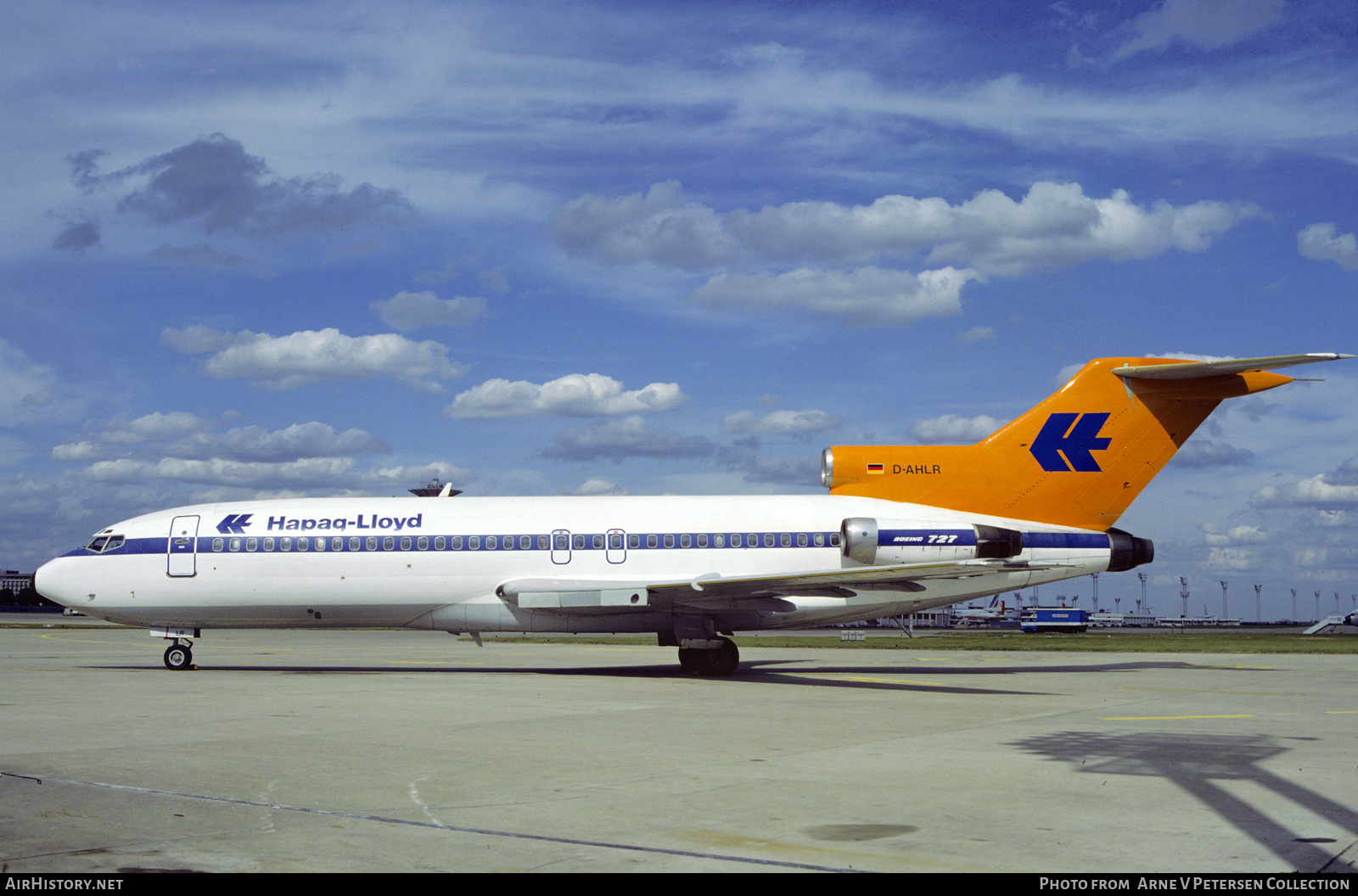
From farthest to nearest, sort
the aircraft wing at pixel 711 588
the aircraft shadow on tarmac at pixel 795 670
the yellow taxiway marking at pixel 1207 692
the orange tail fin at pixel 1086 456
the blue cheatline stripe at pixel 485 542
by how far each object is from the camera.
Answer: the orange tail fin at pixel 1086 456
the blue cheatline stripe at pixel 485 542
the aircraft shadow on tarmac at pixel 795 670
the aircraft wing at pixel 711 588
the yellow taxiway marking at pixel 1207 692

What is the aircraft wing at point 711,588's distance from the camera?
2328 centimetres

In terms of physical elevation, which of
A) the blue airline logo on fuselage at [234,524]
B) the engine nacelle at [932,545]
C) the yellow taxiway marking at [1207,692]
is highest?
the blue airline logo on fuselage at [234,524]

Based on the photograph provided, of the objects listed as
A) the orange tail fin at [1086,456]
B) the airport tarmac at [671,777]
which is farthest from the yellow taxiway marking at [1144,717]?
the orange tail fin at [1086,456]

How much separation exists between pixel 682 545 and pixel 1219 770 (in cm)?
1557

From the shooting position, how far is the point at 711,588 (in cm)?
2392

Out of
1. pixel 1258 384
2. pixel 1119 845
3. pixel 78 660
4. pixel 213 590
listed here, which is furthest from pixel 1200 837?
pixel 78 660

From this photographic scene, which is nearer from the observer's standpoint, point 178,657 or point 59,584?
point 59,584

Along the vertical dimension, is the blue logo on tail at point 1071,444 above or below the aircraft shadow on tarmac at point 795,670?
above

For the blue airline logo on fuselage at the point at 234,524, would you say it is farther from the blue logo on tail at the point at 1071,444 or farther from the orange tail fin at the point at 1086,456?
the blue logo on tail at the point at 1071,444

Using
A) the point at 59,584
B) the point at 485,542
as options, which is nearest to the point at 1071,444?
the point at 485,542

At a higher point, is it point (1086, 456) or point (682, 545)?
point (1086, 456)

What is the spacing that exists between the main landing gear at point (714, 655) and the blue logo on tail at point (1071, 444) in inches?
347

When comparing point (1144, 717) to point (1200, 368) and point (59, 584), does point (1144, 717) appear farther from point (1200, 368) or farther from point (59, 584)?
point (59, 584)

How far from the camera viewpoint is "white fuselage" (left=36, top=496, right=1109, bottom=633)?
25.6m
